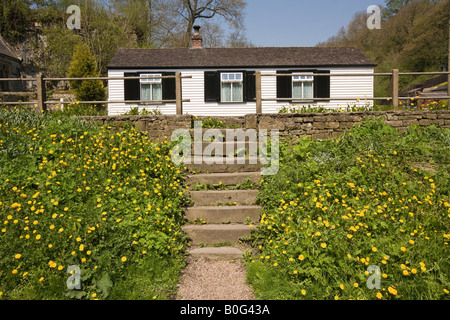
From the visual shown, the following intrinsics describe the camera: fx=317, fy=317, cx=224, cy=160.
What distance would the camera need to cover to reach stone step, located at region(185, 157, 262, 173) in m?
5.82

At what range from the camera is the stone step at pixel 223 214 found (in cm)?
474

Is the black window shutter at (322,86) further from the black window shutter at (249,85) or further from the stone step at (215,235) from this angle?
the stone step at (215,235)

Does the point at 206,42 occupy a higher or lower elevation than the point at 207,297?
higher

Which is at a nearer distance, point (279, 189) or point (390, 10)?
point (279, 189)

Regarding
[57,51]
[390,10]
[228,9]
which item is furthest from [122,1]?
[390,10]

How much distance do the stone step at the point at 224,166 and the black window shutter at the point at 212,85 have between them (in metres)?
8.73

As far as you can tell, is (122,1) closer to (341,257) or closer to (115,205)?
(115,205)

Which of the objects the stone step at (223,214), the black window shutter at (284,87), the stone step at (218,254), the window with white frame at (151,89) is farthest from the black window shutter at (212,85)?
the stone step at (218,254)

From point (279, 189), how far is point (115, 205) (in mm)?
2401

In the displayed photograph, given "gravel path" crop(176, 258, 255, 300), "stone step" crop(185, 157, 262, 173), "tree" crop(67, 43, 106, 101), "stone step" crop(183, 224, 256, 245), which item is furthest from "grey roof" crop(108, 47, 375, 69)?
"gravel path" crop(176, 258, 255, 300)

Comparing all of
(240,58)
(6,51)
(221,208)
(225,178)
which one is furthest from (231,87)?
(6,51)

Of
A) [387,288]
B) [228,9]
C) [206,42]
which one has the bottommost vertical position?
[387,288]

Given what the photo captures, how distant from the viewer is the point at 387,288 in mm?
2965

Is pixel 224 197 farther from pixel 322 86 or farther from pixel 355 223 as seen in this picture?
pixel 322 86
